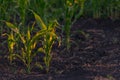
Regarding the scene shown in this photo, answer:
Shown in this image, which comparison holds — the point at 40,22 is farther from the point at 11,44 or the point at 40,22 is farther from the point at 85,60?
the point at 85,60

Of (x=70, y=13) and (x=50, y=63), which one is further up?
(x=70, y=13)

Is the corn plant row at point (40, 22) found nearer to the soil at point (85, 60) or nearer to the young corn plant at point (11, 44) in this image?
the young corn plant at point (11, 44)

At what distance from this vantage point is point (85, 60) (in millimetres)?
4285

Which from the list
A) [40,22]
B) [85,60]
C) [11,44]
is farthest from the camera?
[85,60]

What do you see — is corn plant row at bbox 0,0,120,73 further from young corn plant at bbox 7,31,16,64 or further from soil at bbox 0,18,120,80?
soil at bbox 0,18,120,80

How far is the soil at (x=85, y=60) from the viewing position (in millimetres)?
3857

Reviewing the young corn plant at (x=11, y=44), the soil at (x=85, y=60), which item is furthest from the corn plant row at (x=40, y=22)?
the soil at (x=85, y=60)

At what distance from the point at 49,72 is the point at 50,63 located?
0.76 feet

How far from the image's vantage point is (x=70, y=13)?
14.5ft

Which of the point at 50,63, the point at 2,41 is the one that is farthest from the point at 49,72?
the point at 2,41

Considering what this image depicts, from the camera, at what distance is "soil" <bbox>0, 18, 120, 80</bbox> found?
12.7 ft

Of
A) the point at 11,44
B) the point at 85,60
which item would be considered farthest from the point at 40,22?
the point at 85,60

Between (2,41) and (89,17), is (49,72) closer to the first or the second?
(2,41)

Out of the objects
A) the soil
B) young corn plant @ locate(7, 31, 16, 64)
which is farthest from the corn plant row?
the soil
